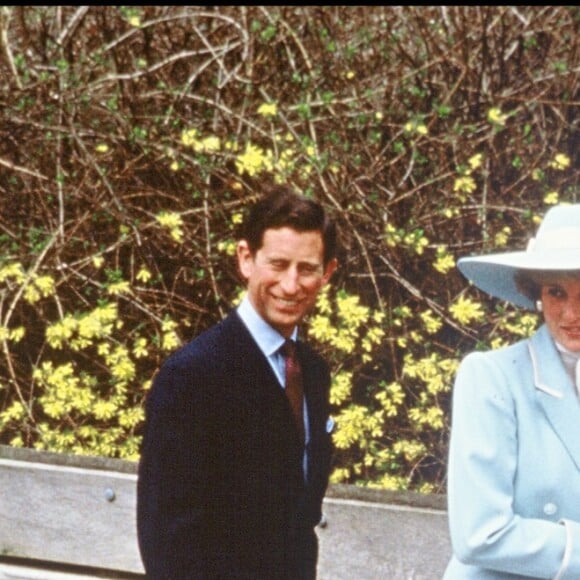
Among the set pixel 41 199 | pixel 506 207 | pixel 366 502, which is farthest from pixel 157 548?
pixel 41 199

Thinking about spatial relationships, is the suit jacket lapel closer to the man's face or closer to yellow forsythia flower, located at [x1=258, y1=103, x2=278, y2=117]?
the man's face

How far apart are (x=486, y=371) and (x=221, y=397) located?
58cm

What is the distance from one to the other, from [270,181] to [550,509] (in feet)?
10.6

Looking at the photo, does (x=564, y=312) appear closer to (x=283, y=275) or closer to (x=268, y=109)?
(x=283, y=275)

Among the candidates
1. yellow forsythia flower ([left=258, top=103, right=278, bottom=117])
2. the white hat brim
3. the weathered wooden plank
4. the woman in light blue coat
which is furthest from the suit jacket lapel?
yellow forsythia flower ([left=258, top=103, right=278, bottom=117])

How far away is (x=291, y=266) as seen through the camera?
2.57 meters

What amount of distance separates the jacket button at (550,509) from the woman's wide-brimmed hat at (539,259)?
1.67ft

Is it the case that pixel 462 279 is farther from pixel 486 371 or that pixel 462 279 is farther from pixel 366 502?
pixel 486 371

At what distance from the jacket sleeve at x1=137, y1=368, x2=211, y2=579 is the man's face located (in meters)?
0.35

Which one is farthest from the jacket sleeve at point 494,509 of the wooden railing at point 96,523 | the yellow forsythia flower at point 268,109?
the yellow forsythia flower at point 268,109

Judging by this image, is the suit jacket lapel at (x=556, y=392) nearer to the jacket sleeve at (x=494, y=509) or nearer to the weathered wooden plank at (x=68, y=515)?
the jacket sleeve at (x=494, y=509)

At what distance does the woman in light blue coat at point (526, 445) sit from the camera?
91.5 inches

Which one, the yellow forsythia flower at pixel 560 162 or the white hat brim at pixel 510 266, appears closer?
the white hat brim at pixel 510 266

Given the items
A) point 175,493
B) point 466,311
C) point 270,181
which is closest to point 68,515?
point 270,181
